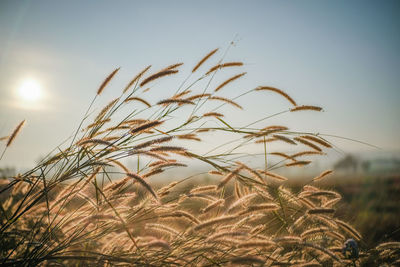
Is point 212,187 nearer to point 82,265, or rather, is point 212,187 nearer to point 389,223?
point 82,265

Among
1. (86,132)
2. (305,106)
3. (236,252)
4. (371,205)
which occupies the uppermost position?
(86,132)

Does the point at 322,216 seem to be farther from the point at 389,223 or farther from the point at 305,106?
the point at 389,223

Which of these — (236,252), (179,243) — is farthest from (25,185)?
(236,252)

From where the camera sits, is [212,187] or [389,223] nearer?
[212,187]

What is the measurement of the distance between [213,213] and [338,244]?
100 cm

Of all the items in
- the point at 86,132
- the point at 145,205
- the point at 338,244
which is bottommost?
the point at 338,244

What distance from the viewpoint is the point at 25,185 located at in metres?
2.29

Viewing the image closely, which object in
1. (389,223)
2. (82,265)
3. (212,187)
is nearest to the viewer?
(82,265)

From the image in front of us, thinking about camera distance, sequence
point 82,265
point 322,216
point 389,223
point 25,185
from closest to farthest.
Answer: point 82,265
point 322,216
point 25,185
point 389,223

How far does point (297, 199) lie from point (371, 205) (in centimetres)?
437

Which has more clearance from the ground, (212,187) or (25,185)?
(25,185)

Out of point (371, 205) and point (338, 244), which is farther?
point (371, 205)

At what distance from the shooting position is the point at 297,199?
1.96 meters

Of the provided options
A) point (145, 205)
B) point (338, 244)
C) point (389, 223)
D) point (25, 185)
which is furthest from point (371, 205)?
point (25, 185)
